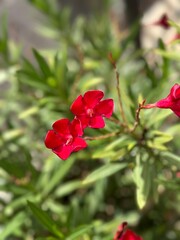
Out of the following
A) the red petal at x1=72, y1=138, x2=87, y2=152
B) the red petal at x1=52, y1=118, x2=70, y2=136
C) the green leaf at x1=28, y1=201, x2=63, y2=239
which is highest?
the red petal at x1=52, y1=118, x2=70, y2=136

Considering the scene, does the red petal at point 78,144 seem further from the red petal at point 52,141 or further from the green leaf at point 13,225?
the green leaf at point 13,225

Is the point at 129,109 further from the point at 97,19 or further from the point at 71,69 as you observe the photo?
the point at 97,19

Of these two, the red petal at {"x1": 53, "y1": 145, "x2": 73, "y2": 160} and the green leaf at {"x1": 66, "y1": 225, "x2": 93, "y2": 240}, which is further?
the green leaf at {"x1": 66, "y1": 225, "x2": 93, "y2": 240}

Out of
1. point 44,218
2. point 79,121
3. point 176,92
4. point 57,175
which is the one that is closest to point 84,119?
point 79,121

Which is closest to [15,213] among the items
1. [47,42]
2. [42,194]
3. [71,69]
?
[42,194]

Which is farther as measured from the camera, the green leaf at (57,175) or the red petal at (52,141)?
the green leaf at (57,175)

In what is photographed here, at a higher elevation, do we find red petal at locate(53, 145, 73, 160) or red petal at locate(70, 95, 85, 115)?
red petal at locate(70, 95, 85, 115)

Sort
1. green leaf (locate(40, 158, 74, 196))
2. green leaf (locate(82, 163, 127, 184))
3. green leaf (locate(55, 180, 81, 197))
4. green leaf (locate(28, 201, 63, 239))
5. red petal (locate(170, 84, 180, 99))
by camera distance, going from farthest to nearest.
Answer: green leaf (locate(55, 180, 81, 197)) < green leaf (locate(40, 158, 74, 196)) < green leaf (locate(82, 163, 127, 184)) < green leaf (locate(28, 201, 63, 239)) < red petal (locate(170, 84, 180, 99))

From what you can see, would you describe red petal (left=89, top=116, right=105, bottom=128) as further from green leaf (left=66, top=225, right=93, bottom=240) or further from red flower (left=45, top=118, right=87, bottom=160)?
green leaf (left=66, top=225, right=93, bottom=240)

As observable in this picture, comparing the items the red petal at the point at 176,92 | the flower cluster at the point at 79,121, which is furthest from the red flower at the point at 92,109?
the red petal at the point at 176,92

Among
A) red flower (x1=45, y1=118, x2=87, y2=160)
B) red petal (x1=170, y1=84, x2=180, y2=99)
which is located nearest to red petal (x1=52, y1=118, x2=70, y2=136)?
red flower (x1=45, y1=118, x2=87, y2=160)
